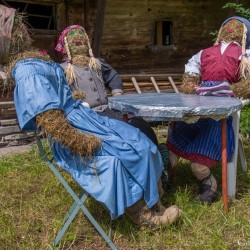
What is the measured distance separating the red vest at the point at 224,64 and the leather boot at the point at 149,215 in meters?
1.30

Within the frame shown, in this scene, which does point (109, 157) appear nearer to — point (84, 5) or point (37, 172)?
point (37, 172)

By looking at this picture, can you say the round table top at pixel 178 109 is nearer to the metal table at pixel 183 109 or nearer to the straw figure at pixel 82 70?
the metal table at pixel 183 109

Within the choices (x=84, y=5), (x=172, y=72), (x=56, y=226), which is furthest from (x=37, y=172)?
(x=172, y=72)

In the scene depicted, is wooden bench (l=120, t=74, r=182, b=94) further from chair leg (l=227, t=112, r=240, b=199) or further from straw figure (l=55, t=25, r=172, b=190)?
chair leg (l=227, t=112, r=240, b=199)

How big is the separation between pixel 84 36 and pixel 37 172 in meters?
1.39

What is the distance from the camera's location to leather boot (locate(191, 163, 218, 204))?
10.7 ft

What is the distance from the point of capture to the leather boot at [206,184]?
3.27m

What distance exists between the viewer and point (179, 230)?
283 cm

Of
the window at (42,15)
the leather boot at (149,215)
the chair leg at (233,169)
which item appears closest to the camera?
the leather boot at (149,215)

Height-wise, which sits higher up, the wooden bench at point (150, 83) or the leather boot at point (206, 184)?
the wooden bench at point (150, 83)

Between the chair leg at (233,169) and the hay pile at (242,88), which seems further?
the hay pile at (242,88)

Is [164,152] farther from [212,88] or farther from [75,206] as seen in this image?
[75,206]

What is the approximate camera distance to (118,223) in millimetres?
2885

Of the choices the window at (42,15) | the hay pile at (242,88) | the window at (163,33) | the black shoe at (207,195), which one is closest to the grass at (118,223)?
the black shoe at (207,195)
